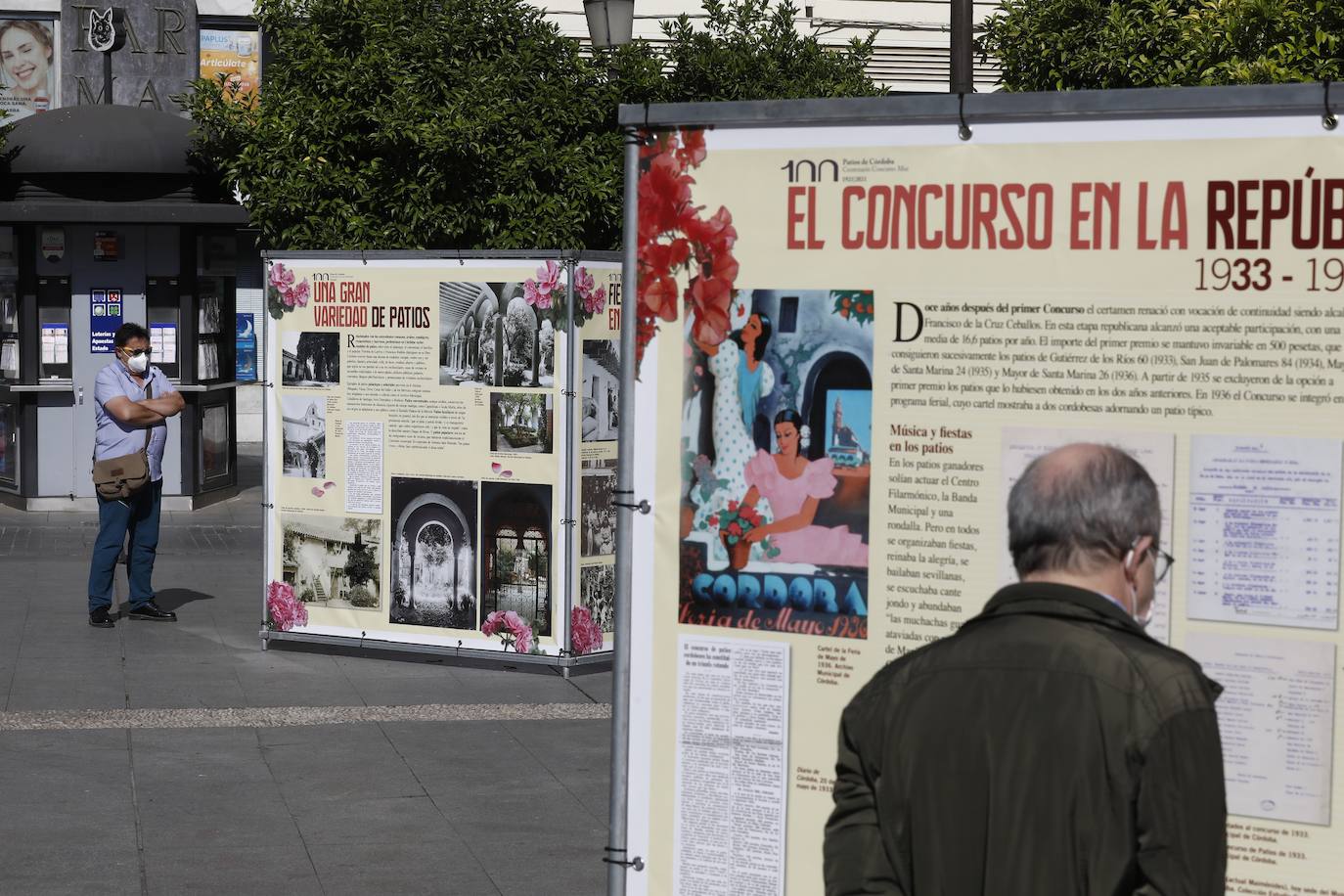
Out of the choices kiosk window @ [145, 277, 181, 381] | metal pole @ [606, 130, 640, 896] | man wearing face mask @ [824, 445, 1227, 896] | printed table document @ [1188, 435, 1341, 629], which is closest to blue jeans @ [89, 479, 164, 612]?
kiosk window @ [145, 277, 181, 381]

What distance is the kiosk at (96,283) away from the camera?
16.5 metres

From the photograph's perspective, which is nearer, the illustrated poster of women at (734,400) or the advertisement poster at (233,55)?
the illustrated poster of women at (734,400)

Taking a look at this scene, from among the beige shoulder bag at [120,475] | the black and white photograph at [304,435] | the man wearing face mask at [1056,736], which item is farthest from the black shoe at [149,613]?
the man wearing face mask at [1056,736]

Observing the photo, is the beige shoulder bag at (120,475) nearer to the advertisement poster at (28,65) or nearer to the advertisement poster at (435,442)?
the advertisement poster at (435,442)

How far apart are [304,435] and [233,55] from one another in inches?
581

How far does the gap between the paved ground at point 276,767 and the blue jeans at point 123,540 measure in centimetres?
28

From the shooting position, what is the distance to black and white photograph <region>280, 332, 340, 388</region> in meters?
9.86

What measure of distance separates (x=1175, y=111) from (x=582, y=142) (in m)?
9.32

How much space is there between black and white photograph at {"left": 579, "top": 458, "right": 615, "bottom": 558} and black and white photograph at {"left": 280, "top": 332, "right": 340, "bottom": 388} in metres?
1.49

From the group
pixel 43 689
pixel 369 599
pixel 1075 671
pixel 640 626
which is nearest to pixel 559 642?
pixel 369 599

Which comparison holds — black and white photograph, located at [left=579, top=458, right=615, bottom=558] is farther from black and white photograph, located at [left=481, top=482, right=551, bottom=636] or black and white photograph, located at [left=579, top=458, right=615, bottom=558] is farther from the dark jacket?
the dark jacket

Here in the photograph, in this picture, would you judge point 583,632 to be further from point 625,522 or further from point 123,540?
point 625,522

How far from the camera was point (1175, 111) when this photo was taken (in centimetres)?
323

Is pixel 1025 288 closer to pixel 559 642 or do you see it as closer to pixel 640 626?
pixel 640 626
